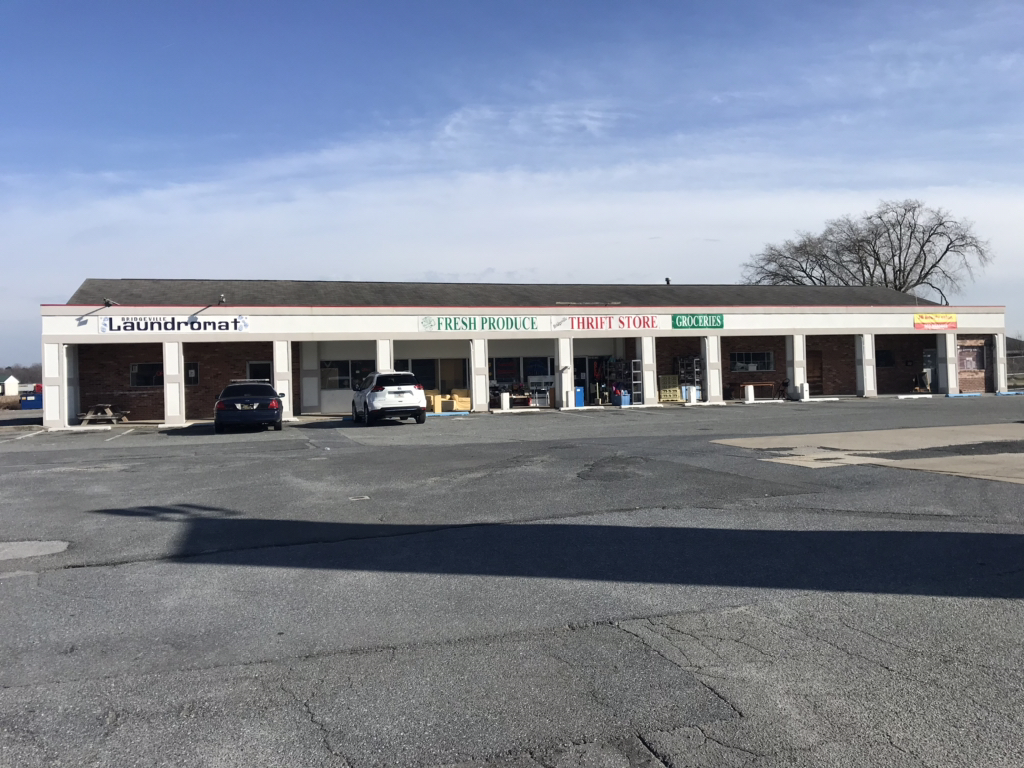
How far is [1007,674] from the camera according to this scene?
479 centimetres

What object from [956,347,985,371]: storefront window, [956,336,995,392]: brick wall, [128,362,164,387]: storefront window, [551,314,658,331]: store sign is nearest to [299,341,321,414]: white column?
[128,362,164,387]: storefront window

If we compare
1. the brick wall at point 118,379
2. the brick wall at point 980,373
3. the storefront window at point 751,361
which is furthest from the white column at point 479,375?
the brick wall at point 980,373

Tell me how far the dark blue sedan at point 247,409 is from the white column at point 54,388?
784cm

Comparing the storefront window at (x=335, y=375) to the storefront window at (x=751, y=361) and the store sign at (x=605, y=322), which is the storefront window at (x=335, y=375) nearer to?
the store sign at (x=605, y=322)

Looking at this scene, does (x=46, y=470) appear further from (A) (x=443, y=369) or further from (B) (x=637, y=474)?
(A) (x=443, y=369)

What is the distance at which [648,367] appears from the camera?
1436 inches

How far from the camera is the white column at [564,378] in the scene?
35.4 meters

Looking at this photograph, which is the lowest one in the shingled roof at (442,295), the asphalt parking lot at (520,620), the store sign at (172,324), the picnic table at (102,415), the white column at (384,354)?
the asphalt parking lot at (520,620)

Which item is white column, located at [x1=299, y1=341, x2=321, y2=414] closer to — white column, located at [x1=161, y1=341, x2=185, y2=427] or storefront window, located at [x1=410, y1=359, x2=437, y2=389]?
storefront window, located at [x1=410, y1=359, x2=437, y2=389]

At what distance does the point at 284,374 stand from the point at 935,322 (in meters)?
30.5

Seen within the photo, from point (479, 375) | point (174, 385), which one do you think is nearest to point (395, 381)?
point (479, 375)

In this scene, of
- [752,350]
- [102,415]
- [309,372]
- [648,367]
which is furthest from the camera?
[752,350]

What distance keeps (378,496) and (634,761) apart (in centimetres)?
827

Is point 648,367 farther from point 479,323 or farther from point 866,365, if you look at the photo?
point 866,365
